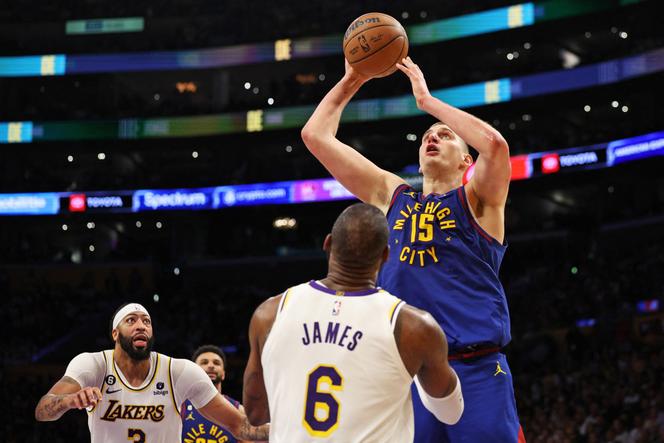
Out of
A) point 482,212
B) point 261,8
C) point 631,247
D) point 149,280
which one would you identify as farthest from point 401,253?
point 261,8

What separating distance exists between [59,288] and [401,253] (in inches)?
1162

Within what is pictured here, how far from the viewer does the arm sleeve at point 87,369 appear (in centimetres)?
675

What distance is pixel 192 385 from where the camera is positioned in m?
7.02

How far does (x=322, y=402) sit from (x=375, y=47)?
2.76m

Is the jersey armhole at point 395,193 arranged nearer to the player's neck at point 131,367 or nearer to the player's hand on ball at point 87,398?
the player's hand on ball at point 87,398

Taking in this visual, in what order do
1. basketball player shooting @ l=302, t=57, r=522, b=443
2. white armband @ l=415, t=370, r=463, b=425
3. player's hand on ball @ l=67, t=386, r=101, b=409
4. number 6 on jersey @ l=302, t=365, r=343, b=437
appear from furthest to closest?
player's hand on ball @ l=67, t=386, r=101, b=409, basketball player shooting @ l=302, t=57, r=522, b=443, white armband @ l=415, t=370, r=463, b=425, number 6 on jersey @ l=302, t=365, r=343, b=437

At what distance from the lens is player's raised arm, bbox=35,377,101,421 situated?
211 inches

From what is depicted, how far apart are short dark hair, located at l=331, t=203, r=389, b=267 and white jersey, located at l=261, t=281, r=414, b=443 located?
0.14m

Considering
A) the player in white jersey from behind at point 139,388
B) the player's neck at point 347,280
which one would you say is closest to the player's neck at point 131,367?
the player in white jersey from behind at point 139,388

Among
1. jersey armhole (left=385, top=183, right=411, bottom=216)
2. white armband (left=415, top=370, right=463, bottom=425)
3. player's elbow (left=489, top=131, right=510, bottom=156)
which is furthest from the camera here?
jersey armhole (left=385, top=183, right=411, bottom=216)

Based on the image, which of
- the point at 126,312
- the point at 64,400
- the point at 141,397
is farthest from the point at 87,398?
the point at 126,312

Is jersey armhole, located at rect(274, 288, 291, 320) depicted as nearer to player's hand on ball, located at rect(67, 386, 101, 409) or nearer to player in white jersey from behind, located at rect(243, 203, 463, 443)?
player in white jersey from behind, located at rect(243, 203, 463, 443)

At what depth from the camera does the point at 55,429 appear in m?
23.2

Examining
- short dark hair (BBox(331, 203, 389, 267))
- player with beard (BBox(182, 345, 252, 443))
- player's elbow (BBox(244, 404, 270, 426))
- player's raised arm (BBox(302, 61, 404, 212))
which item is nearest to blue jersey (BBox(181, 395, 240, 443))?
player with beard (BBox(182, 345, 252, 443))
